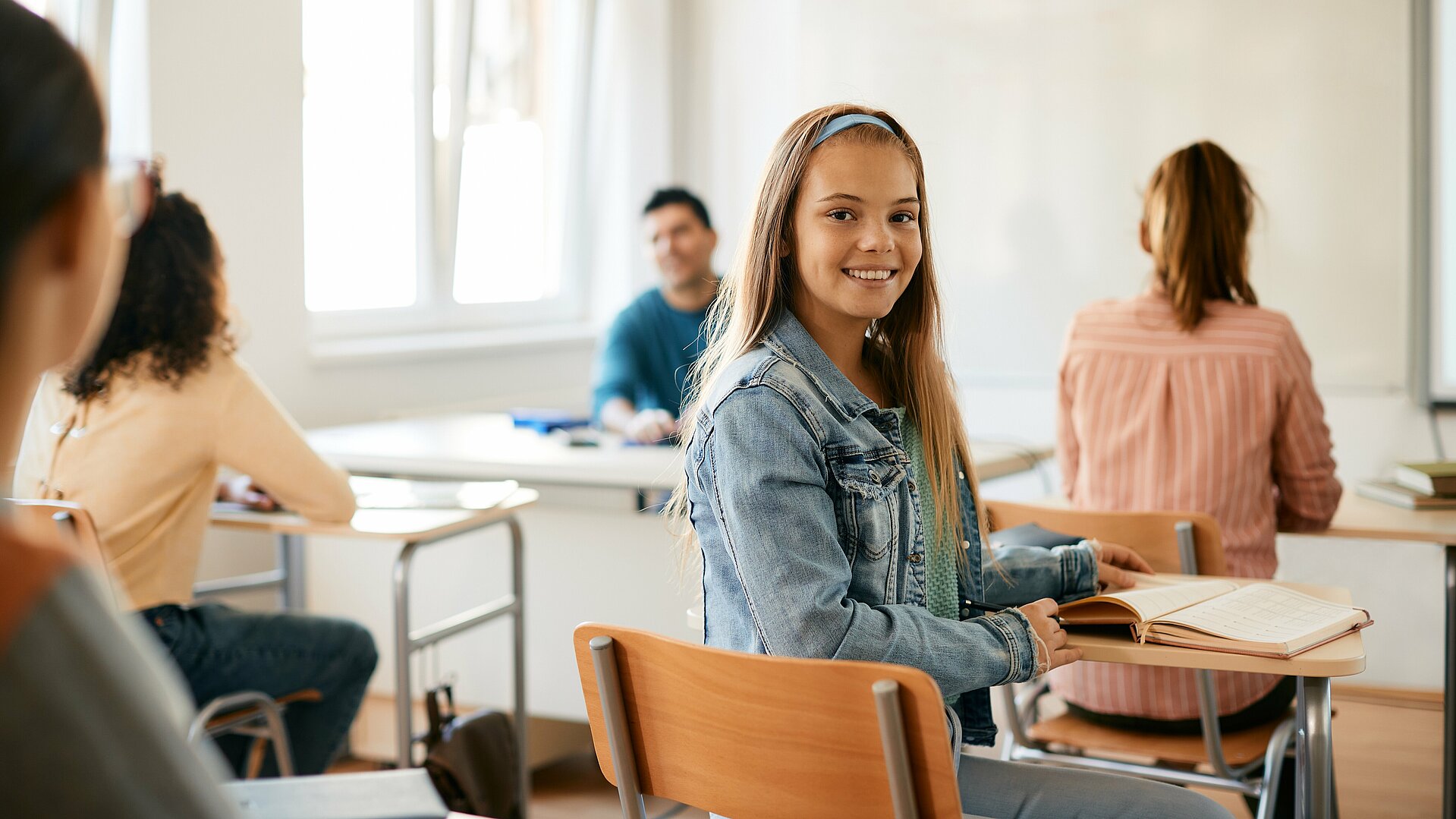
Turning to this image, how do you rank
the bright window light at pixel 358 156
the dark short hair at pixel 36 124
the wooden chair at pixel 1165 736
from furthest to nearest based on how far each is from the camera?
the bright window light at pixel 358 156
the wooden chair at pixel 1165 736
the dark short hair at pixel 36 124

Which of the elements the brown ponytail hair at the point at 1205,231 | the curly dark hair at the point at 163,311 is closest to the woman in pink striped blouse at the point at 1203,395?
the brown ponytail hair at the point at 1205,231

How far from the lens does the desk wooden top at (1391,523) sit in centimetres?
214

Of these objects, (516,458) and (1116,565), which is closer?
(1116,565)

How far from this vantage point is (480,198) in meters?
4.75

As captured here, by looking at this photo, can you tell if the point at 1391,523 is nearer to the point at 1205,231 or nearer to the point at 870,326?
the point at 1205,231

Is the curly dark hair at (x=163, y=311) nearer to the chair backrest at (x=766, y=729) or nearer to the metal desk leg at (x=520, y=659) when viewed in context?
the metal desk leg at (x=520, y=659)

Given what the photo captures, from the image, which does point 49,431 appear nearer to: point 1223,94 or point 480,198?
point 480,198

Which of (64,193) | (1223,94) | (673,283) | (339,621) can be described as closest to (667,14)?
(673,283)

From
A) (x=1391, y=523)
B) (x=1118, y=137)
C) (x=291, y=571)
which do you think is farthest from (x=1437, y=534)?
(x=291, y=571)

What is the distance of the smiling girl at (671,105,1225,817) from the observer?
1275mm

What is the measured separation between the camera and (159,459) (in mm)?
2219

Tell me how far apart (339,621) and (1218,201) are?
1756mm

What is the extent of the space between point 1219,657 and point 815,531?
0.45 metres

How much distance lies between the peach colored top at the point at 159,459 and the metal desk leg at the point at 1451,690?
1975mm
